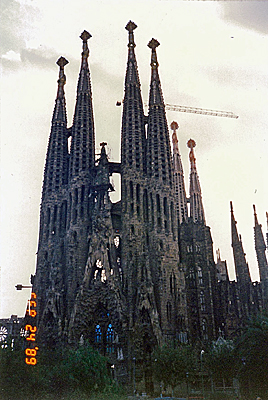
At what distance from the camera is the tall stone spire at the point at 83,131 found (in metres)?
63.1

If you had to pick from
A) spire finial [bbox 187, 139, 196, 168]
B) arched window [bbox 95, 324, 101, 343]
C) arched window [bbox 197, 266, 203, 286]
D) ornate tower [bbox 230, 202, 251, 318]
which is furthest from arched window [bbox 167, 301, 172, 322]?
spire finial [bbox 187, 139, 196, 168]

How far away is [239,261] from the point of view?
72.8m

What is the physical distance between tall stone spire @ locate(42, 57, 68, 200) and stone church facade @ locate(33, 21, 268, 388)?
0.16 metres

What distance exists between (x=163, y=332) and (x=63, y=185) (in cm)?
2452

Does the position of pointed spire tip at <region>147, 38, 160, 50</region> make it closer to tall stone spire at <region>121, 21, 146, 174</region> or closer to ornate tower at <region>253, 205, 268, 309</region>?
tall stone spire at <region>121, 21, 146, 174</region>

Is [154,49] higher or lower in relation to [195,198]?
higher

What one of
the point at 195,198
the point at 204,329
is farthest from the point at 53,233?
the point at 195,198

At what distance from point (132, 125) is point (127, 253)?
61.0 feet

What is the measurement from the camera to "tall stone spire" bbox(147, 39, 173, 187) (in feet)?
200

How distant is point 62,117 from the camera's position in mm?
69500

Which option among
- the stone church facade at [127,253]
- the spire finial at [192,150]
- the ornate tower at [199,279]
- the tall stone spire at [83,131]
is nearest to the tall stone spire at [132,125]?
the stone church facade at [127,253]

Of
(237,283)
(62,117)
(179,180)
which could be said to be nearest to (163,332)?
(237,283)

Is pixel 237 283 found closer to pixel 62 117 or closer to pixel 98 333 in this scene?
pixel 98 333

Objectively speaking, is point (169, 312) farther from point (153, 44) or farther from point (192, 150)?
point (192, 150)
